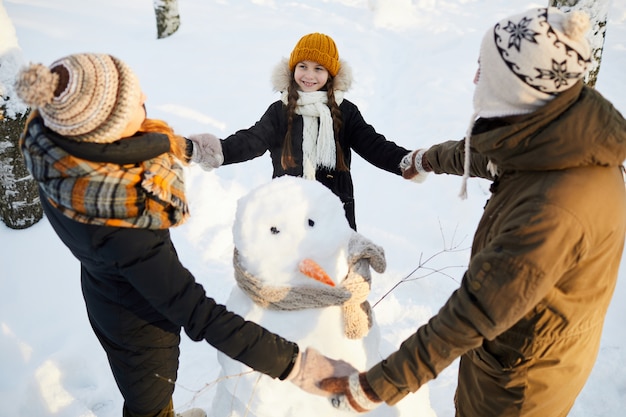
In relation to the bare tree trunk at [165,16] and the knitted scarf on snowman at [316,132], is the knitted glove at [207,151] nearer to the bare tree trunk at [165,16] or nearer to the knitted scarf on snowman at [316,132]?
the knitted scarf on snowman at [316,132]

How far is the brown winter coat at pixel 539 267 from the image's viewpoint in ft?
4.01

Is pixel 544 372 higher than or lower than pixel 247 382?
higher


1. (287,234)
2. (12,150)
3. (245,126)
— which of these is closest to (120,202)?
(287,234)

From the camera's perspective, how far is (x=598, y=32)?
3.66 metres

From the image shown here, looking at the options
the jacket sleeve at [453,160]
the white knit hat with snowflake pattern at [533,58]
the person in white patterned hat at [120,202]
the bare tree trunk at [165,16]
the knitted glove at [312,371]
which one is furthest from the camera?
the bare tree trunk at [165,16]

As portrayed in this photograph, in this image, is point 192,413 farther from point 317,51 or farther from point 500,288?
point 317,51

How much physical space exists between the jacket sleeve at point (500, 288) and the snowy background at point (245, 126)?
1.28 m

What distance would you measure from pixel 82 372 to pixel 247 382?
1.51 meters

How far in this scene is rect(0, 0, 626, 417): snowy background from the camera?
281 centimetres

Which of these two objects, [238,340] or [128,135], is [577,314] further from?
[128,135]

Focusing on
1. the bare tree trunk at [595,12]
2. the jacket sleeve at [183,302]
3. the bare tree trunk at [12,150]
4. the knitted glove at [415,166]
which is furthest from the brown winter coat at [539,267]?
the bare tree trunk at [12,150]

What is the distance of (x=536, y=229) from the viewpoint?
1208mm

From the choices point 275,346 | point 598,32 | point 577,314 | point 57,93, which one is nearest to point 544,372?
point 577,314

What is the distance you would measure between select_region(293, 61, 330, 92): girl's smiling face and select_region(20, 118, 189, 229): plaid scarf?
1380 millimetres
